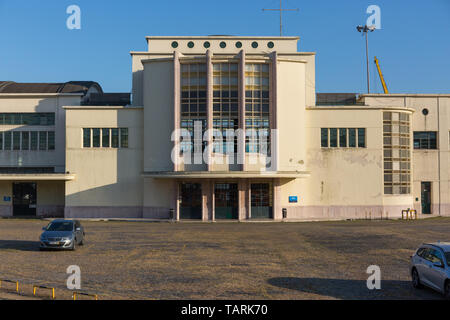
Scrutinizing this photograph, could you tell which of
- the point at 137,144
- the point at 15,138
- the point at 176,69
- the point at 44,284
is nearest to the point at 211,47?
the point at 176,69

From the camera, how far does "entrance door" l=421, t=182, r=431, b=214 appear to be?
161 ft

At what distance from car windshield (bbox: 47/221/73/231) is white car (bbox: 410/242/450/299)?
16.3 meters

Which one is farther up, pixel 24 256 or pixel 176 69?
pixel 176 69

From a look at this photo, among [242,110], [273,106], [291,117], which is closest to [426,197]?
[291,117]

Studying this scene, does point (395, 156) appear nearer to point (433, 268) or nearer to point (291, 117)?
point (291, 117)

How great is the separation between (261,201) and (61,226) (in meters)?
22.6

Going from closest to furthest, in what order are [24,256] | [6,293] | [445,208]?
[6,293]
[24,256]
[445,208]

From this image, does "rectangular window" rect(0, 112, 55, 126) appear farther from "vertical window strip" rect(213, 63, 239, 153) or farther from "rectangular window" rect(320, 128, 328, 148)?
"rectangular window" rect(320, 128, 328, 148)

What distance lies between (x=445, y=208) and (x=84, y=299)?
148ft

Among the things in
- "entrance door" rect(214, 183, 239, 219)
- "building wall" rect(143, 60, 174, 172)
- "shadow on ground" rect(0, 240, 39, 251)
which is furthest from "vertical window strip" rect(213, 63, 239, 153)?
"shadow on ground" rect(0, 240, 39, 251)

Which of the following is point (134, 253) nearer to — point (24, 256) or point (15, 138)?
point (24, 256)

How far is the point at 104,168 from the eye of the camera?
4475 centimetres

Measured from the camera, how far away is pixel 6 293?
13.6m

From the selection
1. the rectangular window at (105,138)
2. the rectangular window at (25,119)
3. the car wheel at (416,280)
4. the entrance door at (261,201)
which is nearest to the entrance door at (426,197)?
the entrance door at (261,201)
